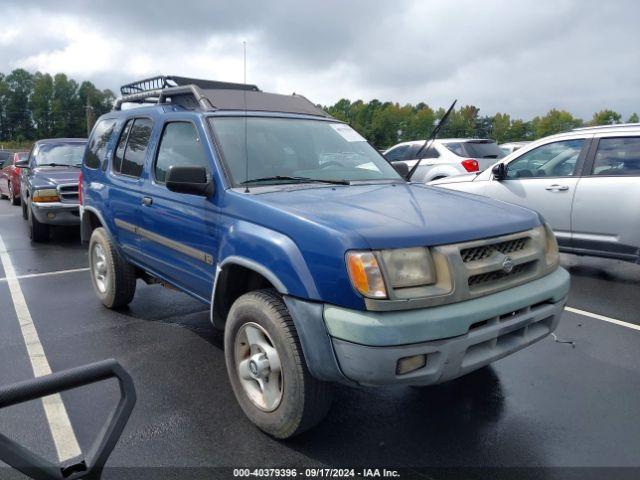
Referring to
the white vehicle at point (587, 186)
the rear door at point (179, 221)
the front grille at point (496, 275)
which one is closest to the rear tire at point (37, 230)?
the rear door at point (179, 221)

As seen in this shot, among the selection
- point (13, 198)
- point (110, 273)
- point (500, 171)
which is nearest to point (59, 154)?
point (13, 198)

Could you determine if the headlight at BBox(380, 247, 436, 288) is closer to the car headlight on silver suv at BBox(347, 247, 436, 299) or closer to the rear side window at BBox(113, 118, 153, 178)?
the car headlight on silver suv at BBox(347, 247, 436, 299)

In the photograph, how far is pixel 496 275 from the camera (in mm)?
2779

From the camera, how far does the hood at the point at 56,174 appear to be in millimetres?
8812

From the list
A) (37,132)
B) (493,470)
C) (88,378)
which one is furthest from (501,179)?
(37,132)

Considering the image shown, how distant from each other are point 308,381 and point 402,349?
555 mm

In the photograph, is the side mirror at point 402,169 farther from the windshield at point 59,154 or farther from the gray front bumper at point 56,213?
the windshield at point 59,154

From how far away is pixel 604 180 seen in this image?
5969 mm

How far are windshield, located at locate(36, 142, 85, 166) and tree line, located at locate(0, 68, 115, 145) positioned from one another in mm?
92666

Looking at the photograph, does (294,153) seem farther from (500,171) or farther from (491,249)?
(500,171)

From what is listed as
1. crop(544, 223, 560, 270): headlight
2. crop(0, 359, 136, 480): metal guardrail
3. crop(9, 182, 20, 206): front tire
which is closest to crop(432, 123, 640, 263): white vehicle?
crop(544, 223, 560, 270): headlight

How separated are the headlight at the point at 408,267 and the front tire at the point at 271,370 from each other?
0.61 metres

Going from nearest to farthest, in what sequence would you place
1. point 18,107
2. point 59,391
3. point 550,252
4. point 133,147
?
1. point 59,391
2. point 550,252
3. point 133,147
4. point 18,107

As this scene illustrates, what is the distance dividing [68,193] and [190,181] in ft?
21.1
